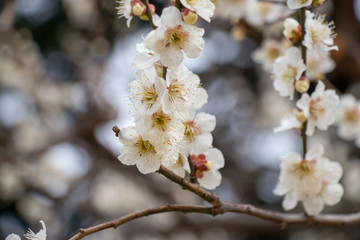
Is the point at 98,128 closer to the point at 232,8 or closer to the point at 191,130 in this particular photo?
the point at 232,8

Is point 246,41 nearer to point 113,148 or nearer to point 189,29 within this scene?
point 113,148

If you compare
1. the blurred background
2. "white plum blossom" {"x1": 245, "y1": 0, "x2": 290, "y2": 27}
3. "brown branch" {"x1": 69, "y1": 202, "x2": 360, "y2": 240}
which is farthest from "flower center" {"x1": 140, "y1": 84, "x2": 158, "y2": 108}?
the blurred background

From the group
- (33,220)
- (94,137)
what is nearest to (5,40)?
(94,137)

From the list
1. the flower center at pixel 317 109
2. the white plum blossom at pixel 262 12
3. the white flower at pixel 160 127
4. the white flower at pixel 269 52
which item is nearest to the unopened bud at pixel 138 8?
the white flower at pixel 160 127

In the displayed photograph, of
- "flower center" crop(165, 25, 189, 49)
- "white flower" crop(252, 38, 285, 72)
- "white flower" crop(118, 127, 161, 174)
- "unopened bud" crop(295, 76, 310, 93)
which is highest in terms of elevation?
"flower center" crop(165, 25, 189, 49)

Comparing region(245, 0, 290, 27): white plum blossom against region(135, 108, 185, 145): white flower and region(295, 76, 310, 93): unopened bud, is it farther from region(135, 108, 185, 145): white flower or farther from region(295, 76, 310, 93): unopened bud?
region(135, 108, 185, 145): white flower

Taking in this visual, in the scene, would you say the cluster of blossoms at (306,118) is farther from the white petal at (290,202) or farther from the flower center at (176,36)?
the flower center at (176,36)

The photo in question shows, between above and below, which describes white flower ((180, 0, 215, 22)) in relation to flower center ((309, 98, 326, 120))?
above
